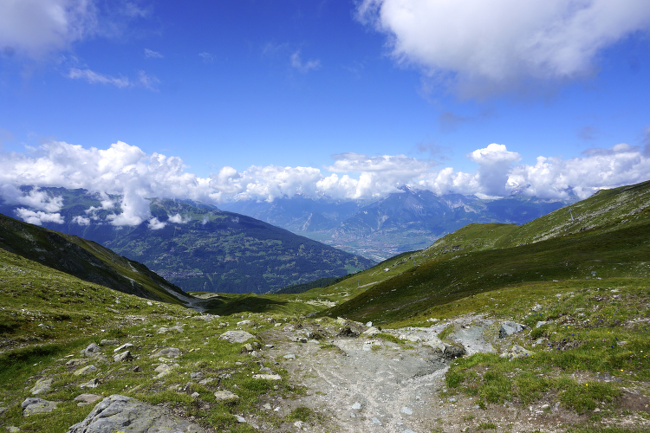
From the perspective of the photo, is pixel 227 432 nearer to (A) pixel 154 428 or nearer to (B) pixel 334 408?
(A) pixel 154 428

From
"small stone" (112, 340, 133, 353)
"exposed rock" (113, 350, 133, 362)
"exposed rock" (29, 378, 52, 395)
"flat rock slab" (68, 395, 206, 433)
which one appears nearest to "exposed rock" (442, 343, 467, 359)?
"flat rock slab" (68, 395, 206, 433)

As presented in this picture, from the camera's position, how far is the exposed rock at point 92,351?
897 inches

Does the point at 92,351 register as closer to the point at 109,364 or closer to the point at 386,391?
the point at 109,364

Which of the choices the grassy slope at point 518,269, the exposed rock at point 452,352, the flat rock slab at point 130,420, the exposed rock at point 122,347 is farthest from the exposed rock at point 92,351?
the grassy slope at point 518,269

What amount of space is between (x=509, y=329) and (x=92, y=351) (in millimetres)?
37069

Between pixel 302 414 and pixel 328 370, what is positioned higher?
pixel 302 414

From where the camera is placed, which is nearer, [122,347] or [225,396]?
[225,396]

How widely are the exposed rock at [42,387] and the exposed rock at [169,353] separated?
580 centimetres

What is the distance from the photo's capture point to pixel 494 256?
263 feet

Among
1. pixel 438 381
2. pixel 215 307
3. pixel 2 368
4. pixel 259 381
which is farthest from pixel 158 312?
pixel 215 307

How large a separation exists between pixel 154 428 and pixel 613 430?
56.8 feet

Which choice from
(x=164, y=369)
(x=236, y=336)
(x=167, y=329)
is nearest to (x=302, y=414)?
(x=164, y=369)

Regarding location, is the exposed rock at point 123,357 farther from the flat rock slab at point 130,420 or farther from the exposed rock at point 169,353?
the flat rock slab at point 130,420

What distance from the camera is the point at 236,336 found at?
26703 millimetres
